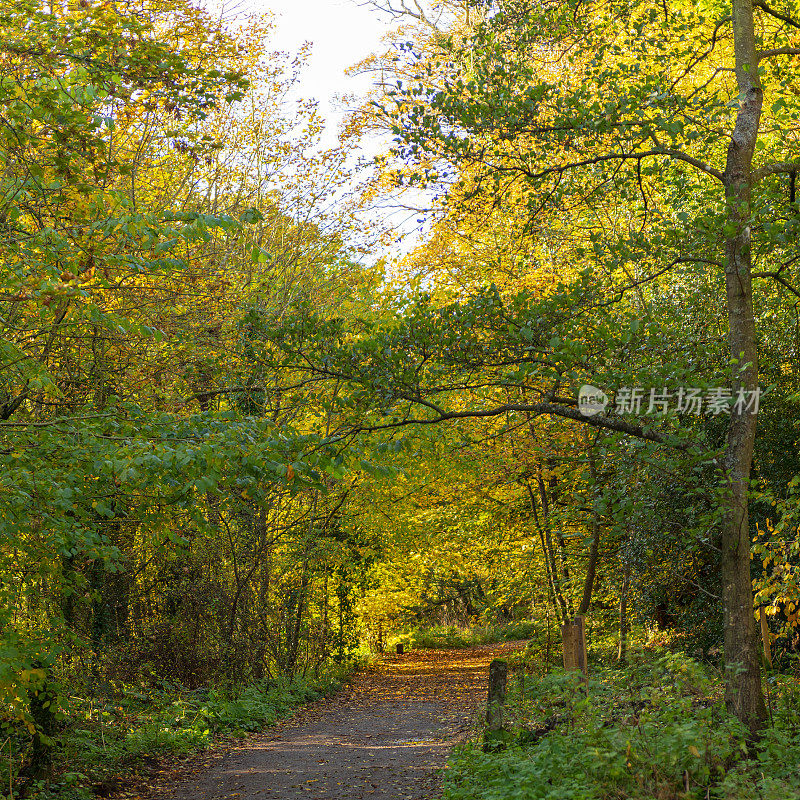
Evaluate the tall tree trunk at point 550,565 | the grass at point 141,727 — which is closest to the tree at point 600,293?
the grass at point 141,727

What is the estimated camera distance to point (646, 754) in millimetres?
5492

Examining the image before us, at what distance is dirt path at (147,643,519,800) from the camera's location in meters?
8.02

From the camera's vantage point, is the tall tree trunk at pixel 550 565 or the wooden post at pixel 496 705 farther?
the tall tree trunk at pixel 550 565

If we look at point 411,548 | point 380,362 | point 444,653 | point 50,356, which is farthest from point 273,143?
point 444,653

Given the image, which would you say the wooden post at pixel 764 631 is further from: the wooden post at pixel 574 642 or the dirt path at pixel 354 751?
the dirt path at pixel 354 751

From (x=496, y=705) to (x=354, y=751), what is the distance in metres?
2.81

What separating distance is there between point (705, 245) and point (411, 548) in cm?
1299

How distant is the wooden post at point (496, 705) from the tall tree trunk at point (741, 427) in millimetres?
2511

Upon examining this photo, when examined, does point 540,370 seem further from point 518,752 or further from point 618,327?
point 518,752

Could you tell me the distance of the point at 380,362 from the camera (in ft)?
21.0

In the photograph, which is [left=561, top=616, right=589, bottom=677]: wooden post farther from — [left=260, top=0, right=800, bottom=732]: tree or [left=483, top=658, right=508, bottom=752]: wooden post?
[left=260, top=0, right=800, bottom=732]: tree

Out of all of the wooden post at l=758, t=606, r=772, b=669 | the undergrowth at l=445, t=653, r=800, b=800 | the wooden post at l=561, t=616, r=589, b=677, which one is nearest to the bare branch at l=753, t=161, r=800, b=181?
the wooden post at l=758, t=606, r=772, b=669

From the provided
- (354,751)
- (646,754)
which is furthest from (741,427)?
(354,751)

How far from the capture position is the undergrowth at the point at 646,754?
528 centimetres
